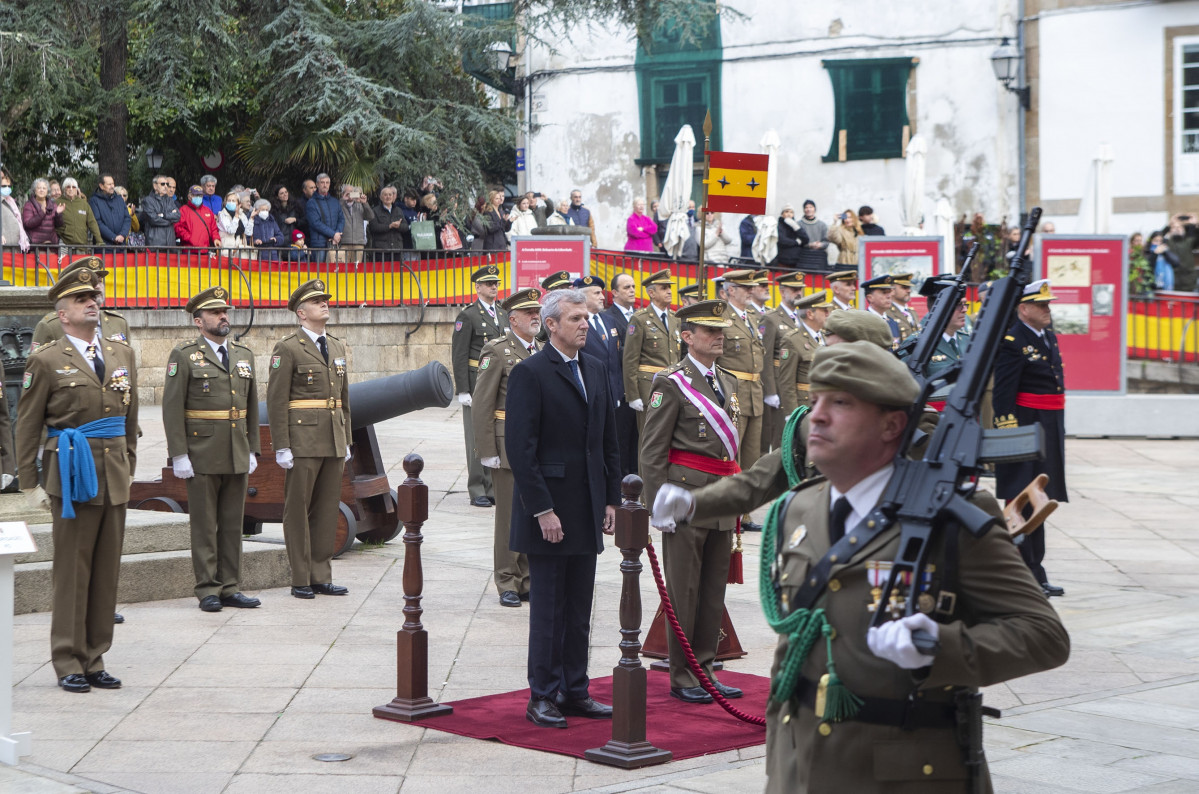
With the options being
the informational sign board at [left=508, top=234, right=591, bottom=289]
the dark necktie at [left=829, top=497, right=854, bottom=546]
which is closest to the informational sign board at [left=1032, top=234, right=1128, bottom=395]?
the informational sign board at [left=508, top=234, right=591, bottom=289]

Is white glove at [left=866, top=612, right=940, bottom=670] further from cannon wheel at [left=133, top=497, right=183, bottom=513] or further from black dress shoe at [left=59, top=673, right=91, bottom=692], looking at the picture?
cannon wheel at [left=133, top=497, right=183, bottom=513]

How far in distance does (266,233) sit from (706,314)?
1521cm

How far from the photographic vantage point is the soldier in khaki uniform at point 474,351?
551 inches

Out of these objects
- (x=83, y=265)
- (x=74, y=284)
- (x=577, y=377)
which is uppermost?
(x=83, y=265)

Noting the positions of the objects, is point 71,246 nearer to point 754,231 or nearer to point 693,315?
point 754,231

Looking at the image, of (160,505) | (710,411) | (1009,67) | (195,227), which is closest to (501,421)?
(160,505)

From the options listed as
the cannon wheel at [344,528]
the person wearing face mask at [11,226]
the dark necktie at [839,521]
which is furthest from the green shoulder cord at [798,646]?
the person wearing face mask at [11,226]

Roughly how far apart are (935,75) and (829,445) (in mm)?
28136

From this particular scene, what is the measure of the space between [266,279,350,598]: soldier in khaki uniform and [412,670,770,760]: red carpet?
2965mm

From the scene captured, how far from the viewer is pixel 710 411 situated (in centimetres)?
756

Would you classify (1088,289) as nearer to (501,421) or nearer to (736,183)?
(736,183)

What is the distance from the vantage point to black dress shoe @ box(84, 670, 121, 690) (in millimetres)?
7469

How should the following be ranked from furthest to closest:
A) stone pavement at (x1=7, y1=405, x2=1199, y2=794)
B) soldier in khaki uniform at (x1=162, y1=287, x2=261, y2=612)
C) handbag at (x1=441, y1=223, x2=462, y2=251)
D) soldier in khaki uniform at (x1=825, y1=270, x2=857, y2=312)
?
handbag at (x1=441, y1=223, x2=462, y2=251) < soldier in khaki uniform at (x1=825, y1=270, x2=857, y2=312) < soldier in khaki uniform at (x1=162, y1=287, x2=261, y2=612) < stone pavement at (x1=7, y1=405, x2=1199, y2=794)

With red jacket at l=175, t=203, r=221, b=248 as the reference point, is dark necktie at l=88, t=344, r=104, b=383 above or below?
below
